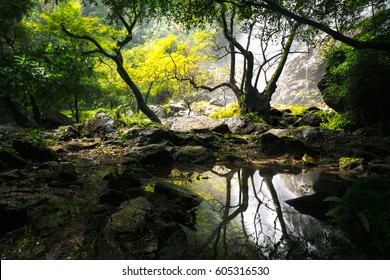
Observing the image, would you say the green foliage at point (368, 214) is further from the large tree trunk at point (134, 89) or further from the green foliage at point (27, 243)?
the large tree trunk at point (134, 89)

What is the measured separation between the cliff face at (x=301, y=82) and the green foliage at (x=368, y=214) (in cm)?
3590


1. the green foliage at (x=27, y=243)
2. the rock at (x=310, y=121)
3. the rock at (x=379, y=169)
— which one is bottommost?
the green foliage at (x=27, y=243)

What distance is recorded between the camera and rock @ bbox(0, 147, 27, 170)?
5727mm

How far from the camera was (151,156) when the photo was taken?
7.60m

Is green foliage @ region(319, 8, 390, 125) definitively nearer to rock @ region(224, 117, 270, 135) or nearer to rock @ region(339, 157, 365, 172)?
rock @ region(224, 117, 270, 135)

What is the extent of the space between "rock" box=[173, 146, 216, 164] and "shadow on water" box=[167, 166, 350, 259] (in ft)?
6.92

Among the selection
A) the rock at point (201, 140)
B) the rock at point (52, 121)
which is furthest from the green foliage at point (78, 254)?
the rock at point (52, 121)

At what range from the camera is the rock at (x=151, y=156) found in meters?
7.52

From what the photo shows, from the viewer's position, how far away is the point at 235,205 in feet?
14.0

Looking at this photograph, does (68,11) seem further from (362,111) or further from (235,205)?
(362,111)

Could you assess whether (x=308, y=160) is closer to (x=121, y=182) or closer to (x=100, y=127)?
(x=121, y=182)
